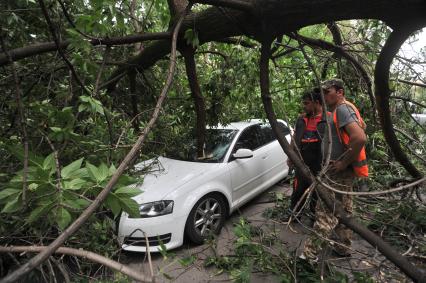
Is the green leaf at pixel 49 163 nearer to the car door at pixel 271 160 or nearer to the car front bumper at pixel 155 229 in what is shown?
the car front bumper at pixel 155 229

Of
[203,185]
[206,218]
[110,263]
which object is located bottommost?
[206,218]

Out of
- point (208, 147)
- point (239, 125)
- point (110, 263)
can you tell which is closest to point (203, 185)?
point (208, 147)

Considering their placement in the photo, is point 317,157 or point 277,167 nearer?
point 317,157

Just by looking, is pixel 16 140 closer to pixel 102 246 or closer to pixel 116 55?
pixel 102 246

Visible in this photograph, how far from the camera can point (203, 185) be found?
4199mm

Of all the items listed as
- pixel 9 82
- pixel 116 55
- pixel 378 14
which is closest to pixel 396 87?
pixel 378 14

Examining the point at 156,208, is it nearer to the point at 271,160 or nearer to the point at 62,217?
the point at 62,217

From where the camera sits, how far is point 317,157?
4.22m

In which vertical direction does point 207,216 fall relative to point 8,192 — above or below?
below

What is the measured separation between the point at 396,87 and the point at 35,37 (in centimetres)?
485

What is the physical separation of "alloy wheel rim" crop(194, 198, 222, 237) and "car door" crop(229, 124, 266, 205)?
0.44 metres

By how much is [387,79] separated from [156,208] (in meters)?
2.88

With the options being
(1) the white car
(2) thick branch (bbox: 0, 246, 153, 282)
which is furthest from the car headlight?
(2) thick branch (bbox: 0, 246, 153, 282)

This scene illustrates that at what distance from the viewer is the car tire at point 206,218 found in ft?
Answer: 13.2
